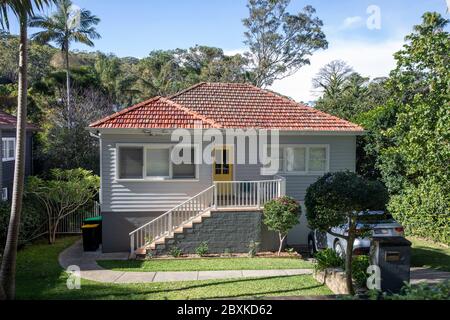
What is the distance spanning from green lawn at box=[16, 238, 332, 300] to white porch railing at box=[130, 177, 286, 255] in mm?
3386

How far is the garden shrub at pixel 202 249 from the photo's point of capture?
12836mm

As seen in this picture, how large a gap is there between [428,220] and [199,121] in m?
8.89

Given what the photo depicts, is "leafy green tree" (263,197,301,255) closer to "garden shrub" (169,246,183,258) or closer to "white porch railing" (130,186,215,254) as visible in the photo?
"white porch railing" (130,186,215,254)

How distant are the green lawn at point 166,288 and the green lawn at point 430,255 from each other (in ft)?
13.1

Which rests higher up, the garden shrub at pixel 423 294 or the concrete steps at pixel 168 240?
the garden shrub at pixel 423 294

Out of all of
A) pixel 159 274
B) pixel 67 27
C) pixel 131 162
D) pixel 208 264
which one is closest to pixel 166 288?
pixel 159 274

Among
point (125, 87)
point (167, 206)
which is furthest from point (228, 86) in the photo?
point (125, 87)

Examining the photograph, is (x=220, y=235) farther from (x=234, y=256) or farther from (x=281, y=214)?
(x=281, y=214)

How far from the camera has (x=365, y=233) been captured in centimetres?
798

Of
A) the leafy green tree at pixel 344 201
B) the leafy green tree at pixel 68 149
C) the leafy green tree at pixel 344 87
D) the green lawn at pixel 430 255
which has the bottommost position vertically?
the green lawn at pixel 430 255

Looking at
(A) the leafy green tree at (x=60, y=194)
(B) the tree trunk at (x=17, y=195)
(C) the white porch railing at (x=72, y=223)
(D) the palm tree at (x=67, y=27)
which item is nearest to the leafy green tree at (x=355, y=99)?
(B) the tree trunk at (x=17, y=195)

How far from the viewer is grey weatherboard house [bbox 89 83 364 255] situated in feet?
43.3

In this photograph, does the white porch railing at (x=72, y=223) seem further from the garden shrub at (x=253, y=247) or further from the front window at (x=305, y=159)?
the front window at (x=305, y=159)
